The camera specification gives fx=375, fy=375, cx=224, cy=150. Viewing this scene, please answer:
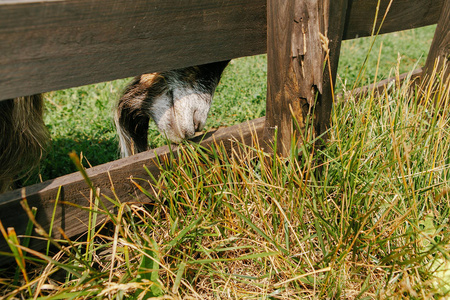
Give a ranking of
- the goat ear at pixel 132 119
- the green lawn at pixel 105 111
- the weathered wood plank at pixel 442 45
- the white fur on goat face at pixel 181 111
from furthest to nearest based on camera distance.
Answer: the green lawn at pixel 105 111
the weathered wood plank at pixel 442 45
the goat ear at pixel 132 119
the white fur on goat face at pixel 181 111

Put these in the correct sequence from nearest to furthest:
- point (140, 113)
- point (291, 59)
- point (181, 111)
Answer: point (291, 59) → point (181, 111) → point (140, 113)

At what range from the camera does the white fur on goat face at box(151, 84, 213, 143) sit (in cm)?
201

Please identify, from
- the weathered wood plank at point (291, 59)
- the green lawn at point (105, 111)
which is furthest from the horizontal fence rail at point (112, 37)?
the green lawn at point (105, 111)

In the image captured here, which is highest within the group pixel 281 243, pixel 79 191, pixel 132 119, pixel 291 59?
pixel 291 59

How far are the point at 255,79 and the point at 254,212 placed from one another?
3488 millimetres

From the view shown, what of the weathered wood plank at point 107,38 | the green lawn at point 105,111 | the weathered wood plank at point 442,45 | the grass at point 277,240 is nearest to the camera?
the weathered wood plank at point 107,38

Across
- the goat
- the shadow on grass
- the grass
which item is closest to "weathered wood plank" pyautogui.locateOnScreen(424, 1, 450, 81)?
the grass

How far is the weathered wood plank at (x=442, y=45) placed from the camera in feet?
9.36

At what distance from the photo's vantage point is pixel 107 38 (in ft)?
4.87

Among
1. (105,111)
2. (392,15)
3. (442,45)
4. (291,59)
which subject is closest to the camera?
(291,59)

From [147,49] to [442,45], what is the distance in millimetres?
2467

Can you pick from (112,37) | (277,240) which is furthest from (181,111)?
(277,240)

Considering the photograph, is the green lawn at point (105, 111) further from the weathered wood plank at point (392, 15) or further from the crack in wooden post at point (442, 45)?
the weathered wood plank at point (392, 15)

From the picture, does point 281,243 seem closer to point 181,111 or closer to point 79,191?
point 181,111
